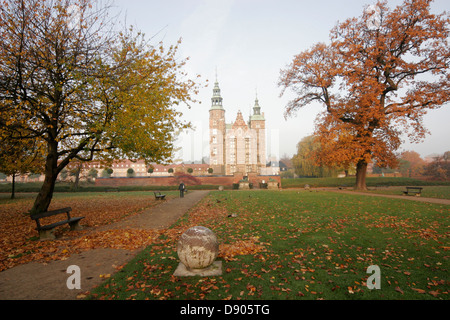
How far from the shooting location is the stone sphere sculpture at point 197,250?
16.1 feet

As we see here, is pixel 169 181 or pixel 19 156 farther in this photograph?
pixel 169 181

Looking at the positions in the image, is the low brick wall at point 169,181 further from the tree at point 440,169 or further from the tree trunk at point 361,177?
the tree at point 440,169

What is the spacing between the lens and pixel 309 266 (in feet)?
17.2

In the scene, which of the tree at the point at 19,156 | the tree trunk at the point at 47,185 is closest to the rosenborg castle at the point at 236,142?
the tree at the point at 19,156

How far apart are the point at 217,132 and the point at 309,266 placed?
222 ft

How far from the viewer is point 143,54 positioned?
1219 centimetres

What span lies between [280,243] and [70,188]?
37494mm

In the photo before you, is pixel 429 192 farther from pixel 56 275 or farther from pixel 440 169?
Answer: pixel 56 275

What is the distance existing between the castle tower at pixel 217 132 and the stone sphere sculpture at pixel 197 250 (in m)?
64.7

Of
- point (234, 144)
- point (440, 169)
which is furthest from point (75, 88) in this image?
point (234, 144)

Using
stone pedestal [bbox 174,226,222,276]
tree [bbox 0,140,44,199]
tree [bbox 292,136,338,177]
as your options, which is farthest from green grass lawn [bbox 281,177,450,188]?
stone pedestal [bbox 174,226,222,276]

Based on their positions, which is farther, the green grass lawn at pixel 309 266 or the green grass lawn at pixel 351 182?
the green grass lawn at pixel 351 182

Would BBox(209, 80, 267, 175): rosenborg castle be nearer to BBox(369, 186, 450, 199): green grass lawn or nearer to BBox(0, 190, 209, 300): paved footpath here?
BBox(369, 186, 450, 199): green grass lawn

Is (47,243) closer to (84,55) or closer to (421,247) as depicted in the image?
(84,55)
